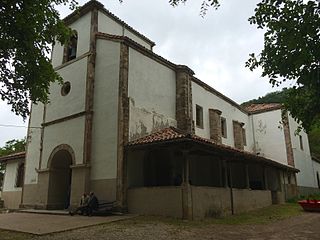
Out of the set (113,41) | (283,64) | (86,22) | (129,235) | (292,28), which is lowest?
(129,235)

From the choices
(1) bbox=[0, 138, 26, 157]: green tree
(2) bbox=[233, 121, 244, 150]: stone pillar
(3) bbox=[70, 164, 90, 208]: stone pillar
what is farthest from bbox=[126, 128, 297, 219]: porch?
(1) bbox=[0, 138, 26, 157]: green tree

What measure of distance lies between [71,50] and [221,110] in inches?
489

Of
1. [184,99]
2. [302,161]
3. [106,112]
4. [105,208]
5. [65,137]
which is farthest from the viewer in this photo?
[302,161]

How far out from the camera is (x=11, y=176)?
78.2ft

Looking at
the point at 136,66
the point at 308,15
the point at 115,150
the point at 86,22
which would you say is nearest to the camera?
the point at 308,15

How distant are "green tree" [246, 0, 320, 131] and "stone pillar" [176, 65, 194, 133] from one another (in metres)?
11.4

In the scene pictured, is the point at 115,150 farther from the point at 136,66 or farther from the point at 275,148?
the point at 275,148

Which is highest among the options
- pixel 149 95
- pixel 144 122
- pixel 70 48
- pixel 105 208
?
pixel 70 48

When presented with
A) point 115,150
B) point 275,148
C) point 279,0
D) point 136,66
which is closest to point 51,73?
point 115,150

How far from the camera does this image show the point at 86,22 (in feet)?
64.2

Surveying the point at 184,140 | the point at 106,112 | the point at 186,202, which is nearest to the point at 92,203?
the point at 186,202

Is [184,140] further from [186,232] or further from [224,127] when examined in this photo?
[224,127]

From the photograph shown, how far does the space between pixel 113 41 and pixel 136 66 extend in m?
1.85

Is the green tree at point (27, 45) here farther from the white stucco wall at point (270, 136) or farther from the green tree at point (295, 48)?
the white stucco wall at point (270, 136)
